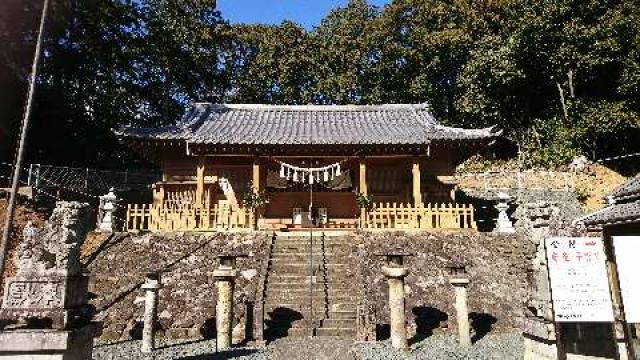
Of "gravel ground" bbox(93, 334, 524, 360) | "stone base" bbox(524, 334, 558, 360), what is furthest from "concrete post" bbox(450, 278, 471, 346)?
"stone base" bbox(524, 334, 558, 360)

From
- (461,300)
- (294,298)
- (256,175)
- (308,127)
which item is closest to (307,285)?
(294,298)

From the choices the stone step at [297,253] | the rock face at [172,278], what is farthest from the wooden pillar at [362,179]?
the rock face at [172,278]

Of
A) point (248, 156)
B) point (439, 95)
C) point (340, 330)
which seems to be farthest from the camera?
point (439, 95)

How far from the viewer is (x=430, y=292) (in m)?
13.1

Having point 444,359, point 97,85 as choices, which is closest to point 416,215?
point 444,359

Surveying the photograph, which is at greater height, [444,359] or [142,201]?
[142,201]

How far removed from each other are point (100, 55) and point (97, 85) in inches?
87.0

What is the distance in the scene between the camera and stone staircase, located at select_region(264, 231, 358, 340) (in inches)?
465

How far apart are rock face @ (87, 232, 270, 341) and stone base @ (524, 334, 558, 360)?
21.4 feet

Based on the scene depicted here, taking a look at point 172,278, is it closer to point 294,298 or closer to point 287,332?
point 294,298

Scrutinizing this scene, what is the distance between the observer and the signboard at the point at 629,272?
6.74 meters

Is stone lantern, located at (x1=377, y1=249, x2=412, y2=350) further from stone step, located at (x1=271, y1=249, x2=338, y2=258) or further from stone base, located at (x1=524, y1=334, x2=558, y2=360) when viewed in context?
stone step, located at (x1=271, y1=249, x2=338, y2=258)

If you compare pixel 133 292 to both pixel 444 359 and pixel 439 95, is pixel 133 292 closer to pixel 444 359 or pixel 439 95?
pixel 444 359

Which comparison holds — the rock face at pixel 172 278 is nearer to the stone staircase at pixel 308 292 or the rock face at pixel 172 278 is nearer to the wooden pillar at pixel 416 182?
the stone staircase at pixel 308 292
